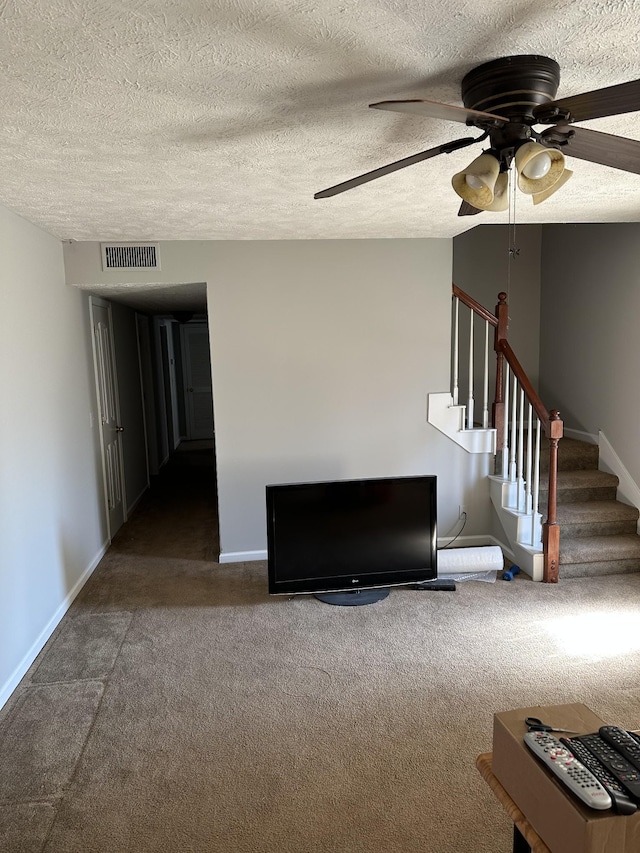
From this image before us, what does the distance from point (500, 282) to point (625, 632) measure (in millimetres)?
3362

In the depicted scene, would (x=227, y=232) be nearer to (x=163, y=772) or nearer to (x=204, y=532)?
(x=204, y=532)

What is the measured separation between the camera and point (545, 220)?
12.8 ft

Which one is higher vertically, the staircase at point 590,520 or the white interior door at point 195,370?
the white interior door at point 195,370

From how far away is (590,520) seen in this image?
169 inches

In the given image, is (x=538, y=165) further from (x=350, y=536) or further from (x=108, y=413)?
(x=108, y=413)

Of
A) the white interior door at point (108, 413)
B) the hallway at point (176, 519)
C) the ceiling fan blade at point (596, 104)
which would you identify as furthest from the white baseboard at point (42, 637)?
the ceiling fan blade at point (596, 104)

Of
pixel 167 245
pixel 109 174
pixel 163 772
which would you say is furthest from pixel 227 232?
pixel 163 772

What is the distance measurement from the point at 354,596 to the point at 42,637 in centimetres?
186

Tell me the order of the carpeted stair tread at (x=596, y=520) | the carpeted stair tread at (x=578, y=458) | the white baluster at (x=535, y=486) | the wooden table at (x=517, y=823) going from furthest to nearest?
the carpeted stair tread at (x=578, y=458)
the carpeted stair tread at (x=596, y=520)
the white baluster at (x=535, y=486)
the wooden table at (x=517, y=823)

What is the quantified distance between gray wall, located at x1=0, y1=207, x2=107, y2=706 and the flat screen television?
1.31m

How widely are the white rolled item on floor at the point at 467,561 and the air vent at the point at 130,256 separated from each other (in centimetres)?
287

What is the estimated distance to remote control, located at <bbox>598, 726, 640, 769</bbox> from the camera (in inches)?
55.0

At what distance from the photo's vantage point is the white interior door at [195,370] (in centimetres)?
1016

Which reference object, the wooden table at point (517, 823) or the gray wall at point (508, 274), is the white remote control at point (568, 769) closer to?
the wooden table at point (517, 823)
